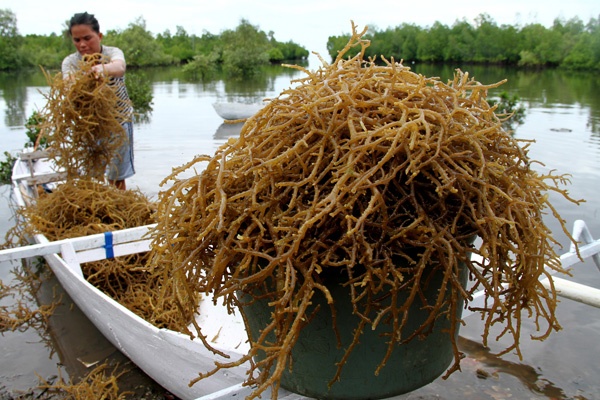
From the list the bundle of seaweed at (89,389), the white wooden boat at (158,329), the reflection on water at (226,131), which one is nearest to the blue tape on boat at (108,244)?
the white wooden boat at (158,329)

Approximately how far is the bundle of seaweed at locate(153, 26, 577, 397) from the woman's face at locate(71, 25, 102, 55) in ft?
13.1

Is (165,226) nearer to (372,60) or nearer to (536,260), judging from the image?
(372,60)

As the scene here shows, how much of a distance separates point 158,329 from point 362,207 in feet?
5.91

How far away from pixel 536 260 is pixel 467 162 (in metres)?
0.22

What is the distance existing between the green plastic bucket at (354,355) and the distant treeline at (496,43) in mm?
47857

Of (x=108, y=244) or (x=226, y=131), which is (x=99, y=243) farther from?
(x=226, y=131)

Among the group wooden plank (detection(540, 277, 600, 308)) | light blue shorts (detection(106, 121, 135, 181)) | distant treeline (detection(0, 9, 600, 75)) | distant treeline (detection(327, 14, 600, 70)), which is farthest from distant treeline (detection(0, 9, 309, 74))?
wooden plank (detection(540, 277, 600, 308))

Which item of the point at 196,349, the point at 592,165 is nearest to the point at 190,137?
the point at 592,165

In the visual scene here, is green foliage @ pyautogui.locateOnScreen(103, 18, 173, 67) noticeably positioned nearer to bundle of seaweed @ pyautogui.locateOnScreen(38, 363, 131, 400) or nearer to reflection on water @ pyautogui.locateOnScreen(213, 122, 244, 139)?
reflection on water @ pyautogui.locateOnScreen(213, 122, 244, 139)

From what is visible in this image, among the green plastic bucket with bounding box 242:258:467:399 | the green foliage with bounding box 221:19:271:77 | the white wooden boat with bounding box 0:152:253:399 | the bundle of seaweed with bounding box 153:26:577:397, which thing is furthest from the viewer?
the green foliage with bounding box 221:19:271:77

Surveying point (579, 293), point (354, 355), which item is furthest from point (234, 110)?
point (354, 355)

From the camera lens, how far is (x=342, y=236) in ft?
2.90

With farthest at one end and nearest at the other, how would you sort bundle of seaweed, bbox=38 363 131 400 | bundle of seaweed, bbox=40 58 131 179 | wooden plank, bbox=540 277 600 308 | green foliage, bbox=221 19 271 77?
1. green foliage, bbox=221 19 271 77
2. bundle of seaweed, bbox=40 58 131 179
3. bundle of seaweed, bbox=38 363 131 400
4. wooden plank, bbox=540 277 600 308

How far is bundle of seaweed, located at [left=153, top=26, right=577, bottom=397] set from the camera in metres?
0.88
